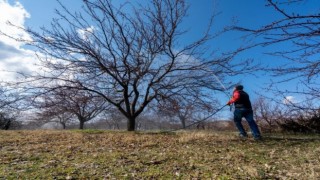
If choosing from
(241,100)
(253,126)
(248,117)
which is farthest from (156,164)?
(241,100)

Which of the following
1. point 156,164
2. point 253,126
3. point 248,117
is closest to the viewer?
point 156,164

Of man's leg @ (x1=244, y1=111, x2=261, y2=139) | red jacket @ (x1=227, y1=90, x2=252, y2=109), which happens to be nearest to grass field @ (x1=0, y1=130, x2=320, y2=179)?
man's leg @ (x1=244, y1=111, x2=261, y2=139)

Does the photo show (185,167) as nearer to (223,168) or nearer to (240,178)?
(223,168)

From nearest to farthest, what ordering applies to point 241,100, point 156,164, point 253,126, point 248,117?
point 156,164 → point 253,126 → point 248,117 → point 241,100

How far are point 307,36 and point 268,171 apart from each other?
7.40 ft

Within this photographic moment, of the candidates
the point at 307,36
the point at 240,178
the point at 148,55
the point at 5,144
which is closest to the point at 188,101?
the point at 148,55

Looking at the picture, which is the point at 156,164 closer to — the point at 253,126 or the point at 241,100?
the point at 253,126

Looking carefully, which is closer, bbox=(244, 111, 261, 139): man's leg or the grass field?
the grass field

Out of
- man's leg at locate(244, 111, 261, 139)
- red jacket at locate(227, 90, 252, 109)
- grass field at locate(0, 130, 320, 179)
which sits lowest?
grass field at locate(0, 130, 320, 179)

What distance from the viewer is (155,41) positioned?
11352 millimetres

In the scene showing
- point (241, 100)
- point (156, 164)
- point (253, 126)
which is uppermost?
point (241, 100)

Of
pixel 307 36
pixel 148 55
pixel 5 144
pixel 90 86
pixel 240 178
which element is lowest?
pixel 240 178

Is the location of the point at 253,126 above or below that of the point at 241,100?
below

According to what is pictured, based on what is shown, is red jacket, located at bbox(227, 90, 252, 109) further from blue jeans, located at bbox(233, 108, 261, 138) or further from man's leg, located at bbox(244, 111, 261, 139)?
man's leg, located at bbox(244, 111, 261, 139)
